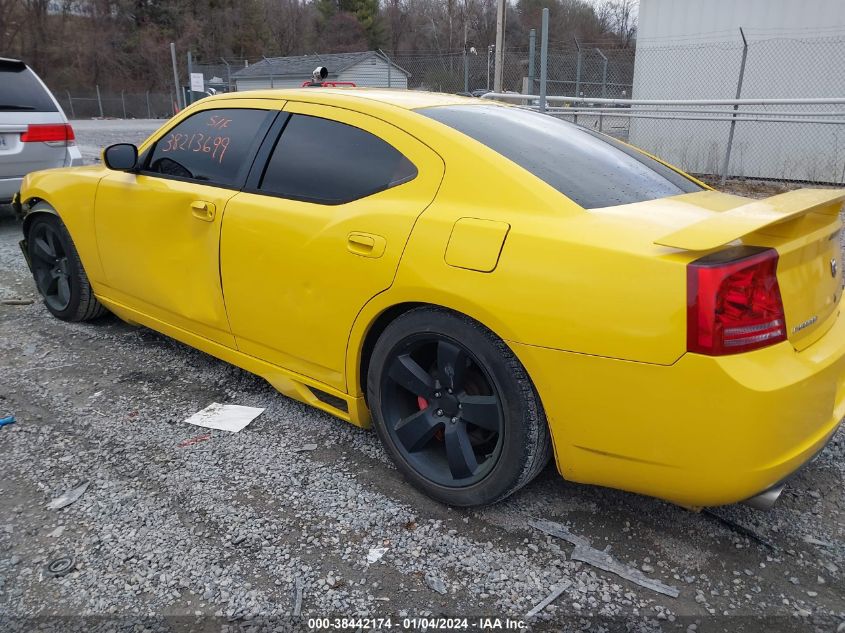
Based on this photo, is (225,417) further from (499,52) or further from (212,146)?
Answer: (499,52)

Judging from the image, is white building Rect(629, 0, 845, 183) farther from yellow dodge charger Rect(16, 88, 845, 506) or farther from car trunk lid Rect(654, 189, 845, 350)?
car trunk lid Rect(654, 189, 845, 350)

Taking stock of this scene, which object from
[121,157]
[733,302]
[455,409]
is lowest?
[455,409]

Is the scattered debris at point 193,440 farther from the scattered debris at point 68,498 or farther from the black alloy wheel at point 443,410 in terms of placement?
the black alloy wheel at point 443,410

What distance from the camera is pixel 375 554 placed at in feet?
7.52

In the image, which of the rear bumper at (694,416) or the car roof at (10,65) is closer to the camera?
the rear bumper at (694,416)

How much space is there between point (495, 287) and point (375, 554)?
1.02 metres

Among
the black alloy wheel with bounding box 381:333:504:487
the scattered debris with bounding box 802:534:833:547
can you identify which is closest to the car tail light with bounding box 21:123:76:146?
the black alloy wheel with bounding box 381:333:504:487

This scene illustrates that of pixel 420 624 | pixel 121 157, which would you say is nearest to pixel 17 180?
pixel 121 157

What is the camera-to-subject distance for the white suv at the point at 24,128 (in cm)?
664

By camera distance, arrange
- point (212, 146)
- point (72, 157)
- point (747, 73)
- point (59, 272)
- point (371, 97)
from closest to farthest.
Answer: point (371, 97)
point (212, 146)
point (59, 272)
point (72, 157)
point (747, 73)

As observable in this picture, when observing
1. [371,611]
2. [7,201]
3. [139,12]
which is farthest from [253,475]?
[139,12]

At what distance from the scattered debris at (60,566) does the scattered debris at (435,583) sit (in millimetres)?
1196

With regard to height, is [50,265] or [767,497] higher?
[50,265]

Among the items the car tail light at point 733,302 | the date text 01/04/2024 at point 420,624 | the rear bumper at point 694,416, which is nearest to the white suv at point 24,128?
the date text 01/04/2024 at point 420,624
